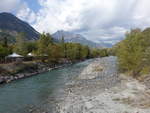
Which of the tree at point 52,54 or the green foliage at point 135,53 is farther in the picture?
the tree at point 52,54

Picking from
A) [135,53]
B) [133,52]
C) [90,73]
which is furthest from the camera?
[90,73]

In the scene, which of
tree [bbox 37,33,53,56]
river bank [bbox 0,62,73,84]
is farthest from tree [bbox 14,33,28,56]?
river bank [bbox 0,62,73,84]

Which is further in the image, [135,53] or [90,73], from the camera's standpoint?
[90,73]

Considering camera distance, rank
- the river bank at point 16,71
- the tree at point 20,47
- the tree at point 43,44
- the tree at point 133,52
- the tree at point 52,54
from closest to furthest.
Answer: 1. the tree at point 133,52
2. the river bank at point 16,71
3. the tree at point 43,44
4. the tree at point 20,47
5. the tree at point 52,54

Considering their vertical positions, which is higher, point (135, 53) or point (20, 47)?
point (20, 47)

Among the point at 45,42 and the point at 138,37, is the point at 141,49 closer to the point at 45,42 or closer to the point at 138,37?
the point at 138,37

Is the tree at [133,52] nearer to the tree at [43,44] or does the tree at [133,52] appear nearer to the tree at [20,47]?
the tree at [43,44]

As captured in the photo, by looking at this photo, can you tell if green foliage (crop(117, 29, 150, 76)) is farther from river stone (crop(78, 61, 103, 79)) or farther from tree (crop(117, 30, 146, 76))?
river stone (crop(78, 61, 103, 79))

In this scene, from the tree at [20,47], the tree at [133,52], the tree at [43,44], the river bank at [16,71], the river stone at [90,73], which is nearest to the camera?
the tree at [133,52]

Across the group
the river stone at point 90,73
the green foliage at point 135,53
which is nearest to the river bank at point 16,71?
the river stone at point 90,73

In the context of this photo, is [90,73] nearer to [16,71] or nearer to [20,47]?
[16,71]

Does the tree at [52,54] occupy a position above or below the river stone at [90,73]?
above

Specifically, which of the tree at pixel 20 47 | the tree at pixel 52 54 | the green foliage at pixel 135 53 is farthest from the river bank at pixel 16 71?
the green foliage at pixel 135 53

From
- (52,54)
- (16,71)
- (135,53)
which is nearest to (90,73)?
(135,53)
